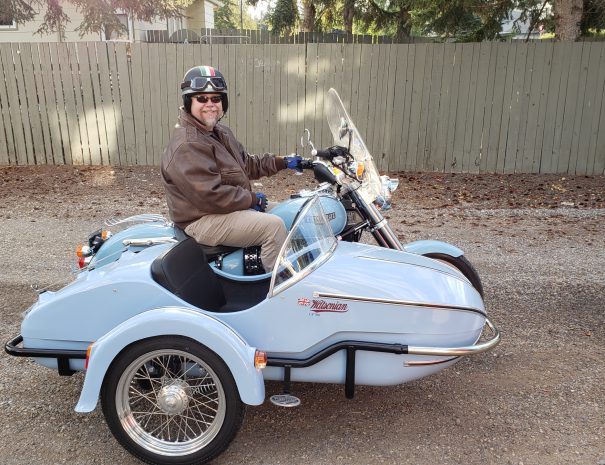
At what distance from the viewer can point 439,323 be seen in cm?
274

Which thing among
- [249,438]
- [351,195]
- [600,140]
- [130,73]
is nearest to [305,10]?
[130,73]

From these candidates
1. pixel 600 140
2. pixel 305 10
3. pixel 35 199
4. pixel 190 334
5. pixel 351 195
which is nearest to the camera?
pixel 190 334

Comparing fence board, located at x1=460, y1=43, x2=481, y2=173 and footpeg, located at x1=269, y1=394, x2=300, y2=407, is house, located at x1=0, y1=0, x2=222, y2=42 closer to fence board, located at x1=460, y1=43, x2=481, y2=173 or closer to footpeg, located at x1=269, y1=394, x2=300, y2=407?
fence board, located at x1=460, y1=43, x2=481, y2=173

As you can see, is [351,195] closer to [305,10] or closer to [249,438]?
[249,438]

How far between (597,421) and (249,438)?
193 cm

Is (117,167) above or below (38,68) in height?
below

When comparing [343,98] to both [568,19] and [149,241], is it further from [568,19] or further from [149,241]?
[149,241]

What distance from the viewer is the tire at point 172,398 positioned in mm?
2580

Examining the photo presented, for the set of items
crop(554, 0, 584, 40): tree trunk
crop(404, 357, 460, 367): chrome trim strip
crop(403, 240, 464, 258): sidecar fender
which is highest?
crop(554, 0, 584, 40): tree trunk

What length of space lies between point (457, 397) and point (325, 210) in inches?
55.3

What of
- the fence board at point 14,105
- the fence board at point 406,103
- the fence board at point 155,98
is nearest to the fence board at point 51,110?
the fence board at point 14,105

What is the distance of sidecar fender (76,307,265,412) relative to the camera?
2.54 metres

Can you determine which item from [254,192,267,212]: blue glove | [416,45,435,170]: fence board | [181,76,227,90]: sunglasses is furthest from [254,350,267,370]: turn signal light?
[416,45,435,170]: fence board

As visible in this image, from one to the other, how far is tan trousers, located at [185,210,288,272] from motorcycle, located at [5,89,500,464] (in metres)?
0.29
